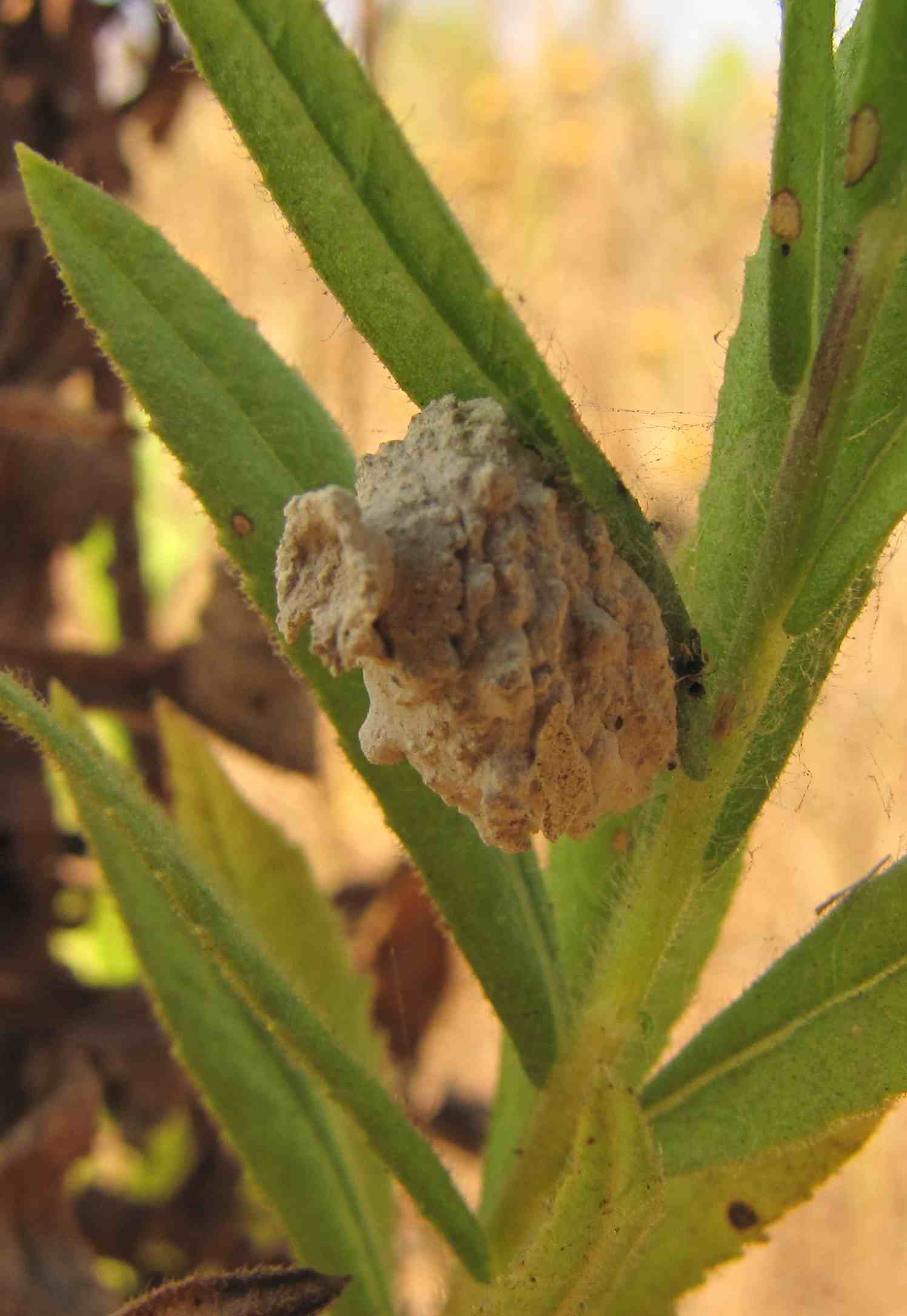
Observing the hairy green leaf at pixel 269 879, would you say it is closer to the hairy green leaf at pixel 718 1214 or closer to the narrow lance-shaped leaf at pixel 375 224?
the hairy green leaf at pixel 718 1214

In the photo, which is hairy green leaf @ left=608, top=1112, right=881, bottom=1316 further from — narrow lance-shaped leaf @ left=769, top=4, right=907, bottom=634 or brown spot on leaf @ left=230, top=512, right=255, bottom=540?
brown spot on leaf @ left=230, top=512, right=255, bottom=540

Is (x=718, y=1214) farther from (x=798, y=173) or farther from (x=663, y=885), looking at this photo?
(x=798, y=173)

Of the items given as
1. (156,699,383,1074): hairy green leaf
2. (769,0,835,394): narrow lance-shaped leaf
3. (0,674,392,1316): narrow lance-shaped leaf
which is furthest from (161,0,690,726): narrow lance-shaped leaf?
(156,699,383,1074): hairy green leaf

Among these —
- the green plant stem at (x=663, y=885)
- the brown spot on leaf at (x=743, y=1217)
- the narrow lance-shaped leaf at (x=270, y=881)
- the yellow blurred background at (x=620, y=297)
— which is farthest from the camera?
the yellow blurred background at (x=620, y=297)

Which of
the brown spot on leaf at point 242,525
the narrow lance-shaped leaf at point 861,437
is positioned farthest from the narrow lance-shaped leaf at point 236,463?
the narrow lance-shaped leaf at point 861,437

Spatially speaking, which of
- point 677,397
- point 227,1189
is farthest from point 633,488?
point 677,397

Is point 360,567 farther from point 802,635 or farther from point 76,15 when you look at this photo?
point 76,15

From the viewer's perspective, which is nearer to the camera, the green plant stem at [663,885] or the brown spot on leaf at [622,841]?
the green plant stem at [663,885]
